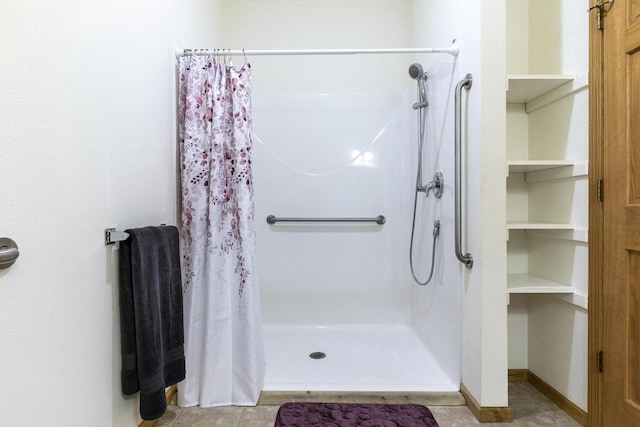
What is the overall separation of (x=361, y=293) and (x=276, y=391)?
3.78 ft

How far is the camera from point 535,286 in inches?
65.9

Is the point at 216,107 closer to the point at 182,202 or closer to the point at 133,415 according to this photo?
the point at 182,202

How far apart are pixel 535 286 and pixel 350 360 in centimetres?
111

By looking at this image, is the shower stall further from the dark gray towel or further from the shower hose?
the dark gray towel

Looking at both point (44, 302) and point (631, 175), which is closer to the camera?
point (44, 302)

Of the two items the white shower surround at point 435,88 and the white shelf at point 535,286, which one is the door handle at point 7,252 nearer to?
the white shower surround at point 435,88

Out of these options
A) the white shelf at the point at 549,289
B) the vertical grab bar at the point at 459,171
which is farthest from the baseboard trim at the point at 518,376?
the vertical grab bar at the point at 459,171

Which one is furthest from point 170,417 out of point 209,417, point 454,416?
point 454,416

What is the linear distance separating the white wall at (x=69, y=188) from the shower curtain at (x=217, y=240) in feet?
0.71

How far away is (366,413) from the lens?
1.56m

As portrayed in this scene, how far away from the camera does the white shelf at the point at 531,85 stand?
160 cm

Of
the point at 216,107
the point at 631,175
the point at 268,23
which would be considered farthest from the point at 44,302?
the point at 268,23

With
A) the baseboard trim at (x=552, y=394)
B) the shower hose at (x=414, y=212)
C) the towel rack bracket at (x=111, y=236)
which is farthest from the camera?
the shower hose at (x=414, y=212)

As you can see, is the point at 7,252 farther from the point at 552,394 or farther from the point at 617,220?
the point at 552,394
